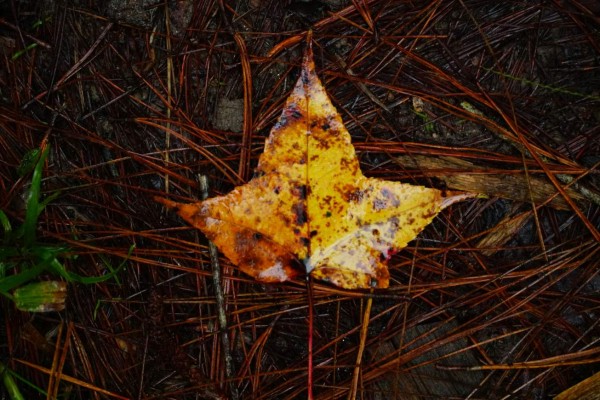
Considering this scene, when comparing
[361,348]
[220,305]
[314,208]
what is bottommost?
[361,348]

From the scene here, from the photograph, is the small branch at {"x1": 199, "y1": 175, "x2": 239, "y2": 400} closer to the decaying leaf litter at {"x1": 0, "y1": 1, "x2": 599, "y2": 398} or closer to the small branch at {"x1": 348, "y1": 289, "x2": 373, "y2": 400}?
the decaying leaf litter at {"x1": 0, "y1": 1, "x2": 599, "y2": 398}

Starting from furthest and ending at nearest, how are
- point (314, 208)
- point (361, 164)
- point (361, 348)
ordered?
point (361, 164), point (361, 348), point (314, 208)

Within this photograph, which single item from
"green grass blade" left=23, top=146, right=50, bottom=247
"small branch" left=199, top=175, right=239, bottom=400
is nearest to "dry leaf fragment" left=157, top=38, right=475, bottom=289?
"small branch" left=199, top=175, right=239, bottom=400

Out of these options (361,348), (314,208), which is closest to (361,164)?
(314,208)

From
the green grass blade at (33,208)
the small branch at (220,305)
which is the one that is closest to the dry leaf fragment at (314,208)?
the small branch at (220,305)

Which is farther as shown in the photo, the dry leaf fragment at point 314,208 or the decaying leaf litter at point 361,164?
the decaying leaf litter at point 361,164

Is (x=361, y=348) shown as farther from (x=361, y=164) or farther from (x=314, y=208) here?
(x=361, y=164)

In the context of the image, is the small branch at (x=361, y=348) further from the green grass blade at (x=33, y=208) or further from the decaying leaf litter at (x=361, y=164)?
the green grass blade at (x=33, y=208)
